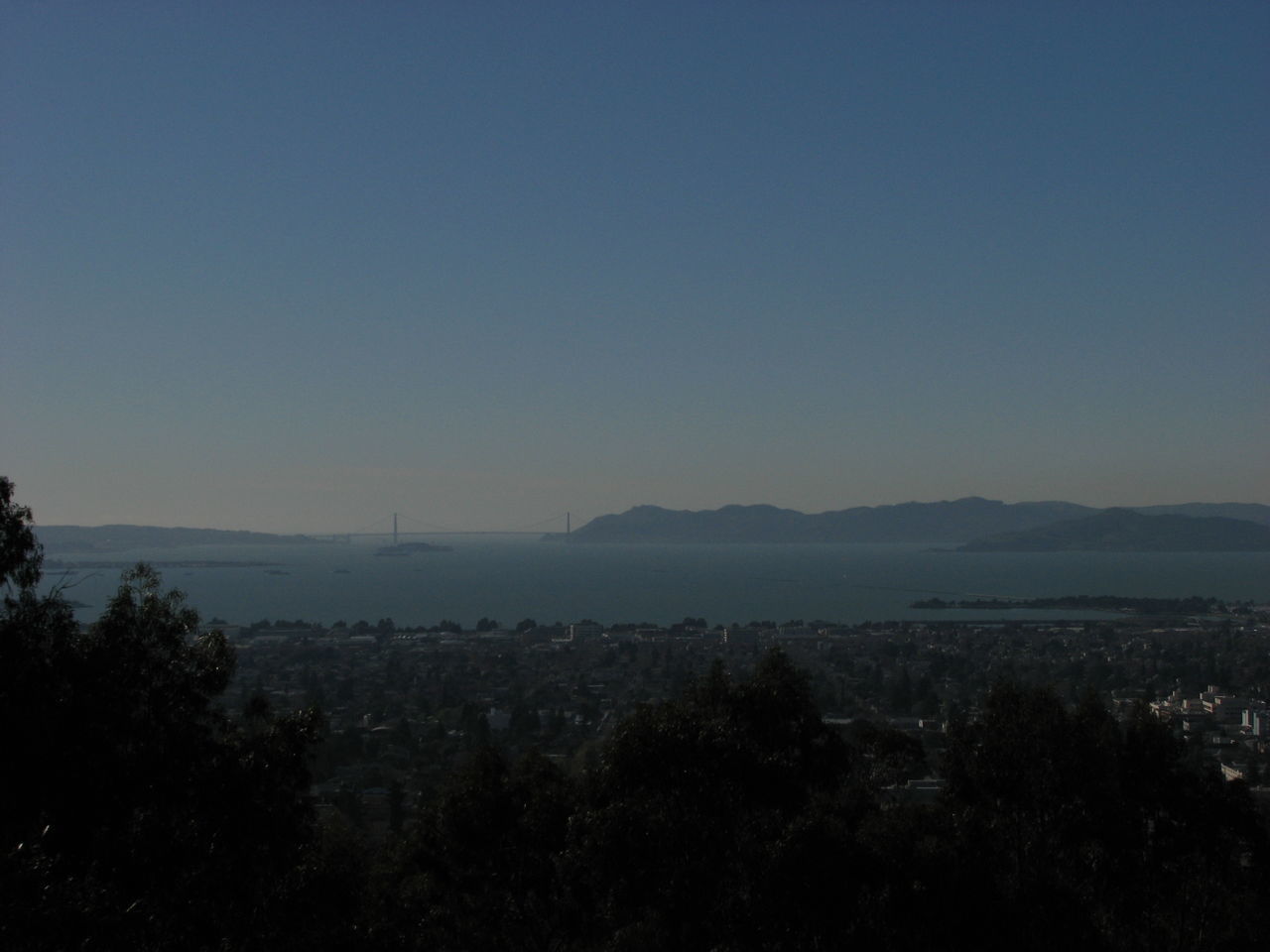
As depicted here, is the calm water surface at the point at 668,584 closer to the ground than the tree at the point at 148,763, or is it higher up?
closer to the ground

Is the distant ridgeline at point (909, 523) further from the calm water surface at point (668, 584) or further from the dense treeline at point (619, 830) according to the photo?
the dense treeline at point (619, 830)

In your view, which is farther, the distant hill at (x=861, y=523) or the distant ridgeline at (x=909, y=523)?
the distant hill at (x=861, y=523)

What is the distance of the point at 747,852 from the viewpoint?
743 cm

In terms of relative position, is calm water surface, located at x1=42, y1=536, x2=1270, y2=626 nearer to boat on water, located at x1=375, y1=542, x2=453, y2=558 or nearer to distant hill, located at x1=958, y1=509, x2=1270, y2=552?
distant hill, located at x1=958, y1=509, x2=1270, y2=552

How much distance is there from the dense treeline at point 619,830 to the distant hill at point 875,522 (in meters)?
162

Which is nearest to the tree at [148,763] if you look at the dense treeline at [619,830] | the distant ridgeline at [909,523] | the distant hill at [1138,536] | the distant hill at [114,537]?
the dense treeline at [619,830]

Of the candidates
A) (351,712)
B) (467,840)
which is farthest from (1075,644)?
(467,840)

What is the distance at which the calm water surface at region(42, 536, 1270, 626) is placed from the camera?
63812 millimetres

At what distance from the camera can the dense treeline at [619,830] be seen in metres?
6.01

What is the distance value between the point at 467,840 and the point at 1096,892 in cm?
538

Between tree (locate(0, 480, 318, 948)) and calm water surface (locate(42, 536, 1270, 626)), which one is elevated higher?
tree (locate(0, 480, 318, 948))

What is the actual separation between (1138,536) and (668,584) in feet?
220

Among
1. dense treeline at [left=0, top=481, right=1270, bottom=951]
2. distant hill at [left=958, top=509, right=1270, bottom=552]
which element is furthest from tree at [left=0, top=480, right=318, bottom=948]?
distant hill at [left=958, top=509, right=1270, bottom=552]

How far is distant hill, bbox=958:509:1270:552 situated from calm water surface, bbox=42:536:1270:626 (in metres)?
1.71
